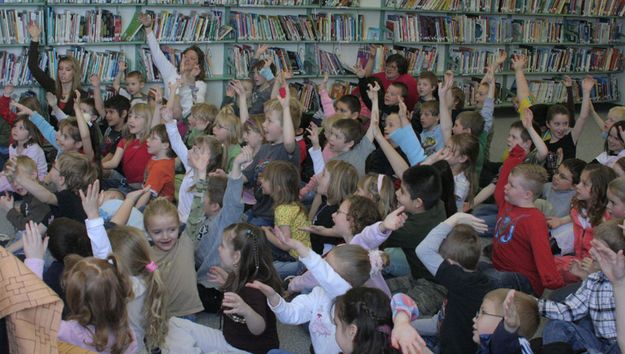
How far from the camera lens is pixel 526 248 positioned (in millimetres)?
3838

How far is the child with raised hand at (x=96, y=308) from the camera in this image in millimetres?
2527

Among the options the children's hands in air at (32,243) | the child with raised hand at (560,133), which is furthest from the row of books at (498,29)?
the children's hands in air at (32,243)

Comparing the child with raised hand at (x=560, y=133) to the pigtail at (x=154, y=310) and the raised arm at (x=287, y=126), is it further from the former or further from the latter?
the pigtail at (x=154, y=310)

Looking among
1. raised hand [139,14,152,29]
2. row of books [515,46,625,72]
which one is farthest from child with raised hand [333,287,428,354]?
row of books [515,46,625,72]

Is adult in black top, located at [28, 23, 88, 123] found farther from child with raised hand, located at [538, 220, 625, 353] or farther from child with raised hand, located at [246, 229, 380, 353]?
child with raised hand, located at [538, 220, 625, 353]

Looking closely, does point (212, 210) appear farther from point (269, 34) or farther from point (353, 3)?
point (353, 3)

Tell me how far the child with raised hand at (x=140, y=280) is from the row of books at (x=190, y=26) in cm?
443

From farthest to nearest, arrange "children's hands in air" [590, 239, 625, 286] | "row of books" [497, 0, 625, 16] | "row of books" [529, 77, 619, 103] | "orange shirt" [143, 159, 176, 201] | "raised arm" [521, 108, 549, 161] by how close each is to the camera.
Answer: "row of books" [529, 77, 619, 103]
"row of books" [497, 0, 625, 16]
"raised arm" [521, 108, 549, 161]
"orange shirt" [143, 159, 176, 201]
"children's hands in air" [590, 239, 625, 286]

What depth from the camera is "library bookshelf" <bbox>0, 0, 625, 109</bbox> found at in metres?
Answer: 6.82

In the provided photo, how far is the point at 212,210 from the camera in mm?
4109

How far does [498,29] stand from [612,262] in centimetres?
699

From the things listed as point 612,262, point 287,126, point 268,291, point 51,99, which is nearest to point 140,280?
point 268,291

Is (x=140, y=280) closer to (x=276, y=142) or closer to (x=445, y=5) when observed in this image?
(x=276, y=142)

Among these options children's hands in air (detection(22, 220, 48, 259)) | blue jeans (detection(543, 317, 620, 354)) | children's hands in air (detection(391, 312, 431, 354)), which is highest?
children's hands in air (detection(22, 220, 48, 259))
